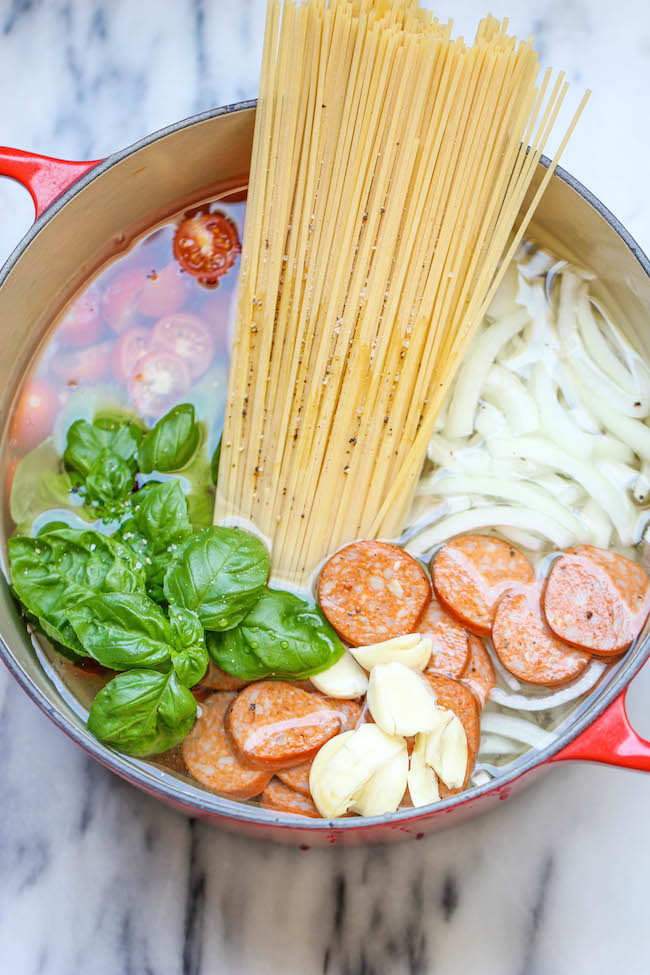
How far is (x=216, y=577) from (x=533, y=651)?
15.2 inches

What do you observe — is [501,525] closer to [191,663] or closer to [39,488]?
[191,663]

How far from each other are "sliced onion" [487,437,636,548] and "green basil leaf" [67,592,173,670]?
0.48 m

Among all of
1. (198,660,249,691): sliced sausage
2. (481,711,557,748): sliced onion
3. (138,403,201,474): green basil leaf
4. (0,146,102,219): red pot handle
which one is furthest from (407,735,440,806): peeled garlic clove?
(0,146,102,219): red pot handle

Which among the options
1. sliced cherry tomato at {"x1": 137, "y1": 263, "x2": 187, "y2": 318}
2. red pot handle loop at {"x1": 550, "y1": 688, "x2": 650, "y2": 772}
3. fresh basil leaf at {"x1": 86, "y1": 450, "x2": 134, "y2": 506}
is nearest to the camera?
red pot handle loop at {"x1": 550, "y1": 688, "x2": 650, "y2": 772}

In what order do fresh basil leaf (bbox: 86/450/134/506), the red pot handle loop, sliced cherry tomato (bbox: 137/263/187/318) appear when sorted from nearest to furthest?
the red pot handle loop < fresh basil leaf (bbox: 86/450/134/506) < sliced cherry tomato (bbox: 137/263/187/318)

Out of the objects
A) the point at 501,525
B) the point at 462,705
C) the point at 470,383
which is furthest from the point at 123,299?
the point at 462,705

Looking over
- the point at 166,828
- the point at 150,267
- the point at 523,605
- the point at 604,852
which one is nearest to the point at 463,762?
the point at 523,605

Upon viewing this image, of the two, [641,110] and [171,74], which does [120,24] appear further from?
[641,110]

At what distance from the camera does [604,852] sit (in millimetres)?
1235

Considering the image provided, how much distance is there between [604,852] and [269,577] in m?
0.55

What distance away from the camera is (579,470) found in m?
1.22

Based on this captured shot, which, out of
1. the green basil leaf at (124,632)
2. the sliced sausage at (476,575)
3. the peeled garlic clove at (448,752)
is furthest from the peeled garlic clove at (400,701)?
the green basil leaf at (124,632)

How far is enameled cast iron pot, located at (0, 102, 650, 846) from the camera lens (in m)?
0.96

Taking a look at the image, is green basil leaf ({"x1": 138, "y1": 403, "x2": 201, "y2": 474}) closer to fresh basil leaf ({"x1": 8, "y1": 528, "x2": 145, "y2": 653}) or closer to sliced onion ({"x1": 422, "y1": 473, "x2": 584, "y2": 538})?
fresh basil leaf ({"x1": 8, "y1": 528, "x2": 145, "y2": 653})
